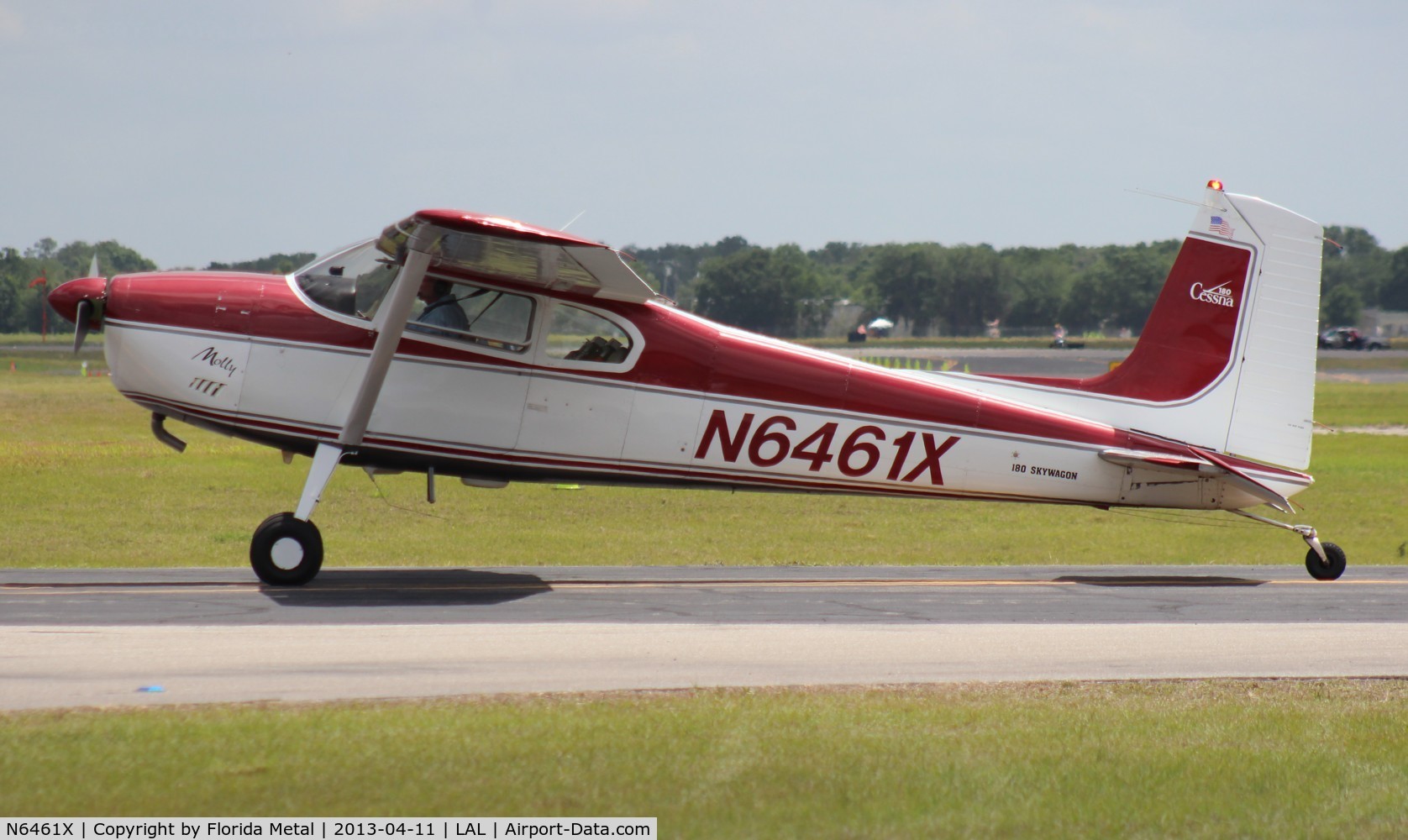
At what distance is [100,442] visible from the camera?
2653 centimetres

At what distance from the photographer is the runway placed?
7.34 metres

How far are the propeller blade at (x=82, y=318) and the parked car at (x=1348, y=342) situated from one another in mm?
90466

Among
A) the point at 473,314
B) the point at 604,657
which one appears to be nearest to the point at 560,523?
the point at 473,314

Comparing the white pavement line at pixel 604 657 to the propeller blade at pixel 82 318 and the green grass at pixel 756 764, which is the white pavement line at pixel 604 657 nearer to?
the green grass at pixel 756 764

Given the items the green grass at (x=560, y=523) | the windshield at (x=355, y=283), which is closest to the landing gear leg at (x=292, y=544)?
the windshield at (x=355, y=283)

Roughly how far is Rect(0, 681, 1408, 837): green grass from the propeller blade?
5.42 meters

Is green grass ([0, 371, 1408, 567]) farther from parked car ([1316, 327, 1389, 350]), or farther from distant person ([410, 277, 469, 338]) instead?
parked car ([1316, 327, 1389, 350])

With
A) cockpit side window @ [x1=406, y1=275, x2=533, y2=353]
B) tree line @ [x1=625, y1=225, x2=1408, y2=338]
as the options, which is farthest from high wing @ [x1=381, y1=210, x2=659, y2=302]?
tree line @ [x1=625, y1=225, x2=1408, y2=338]

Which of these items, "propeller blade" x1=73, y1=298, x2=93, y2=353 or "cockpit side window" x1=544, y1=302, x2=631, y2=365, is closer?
"propeller blade" x1=73, y1=298, x2=93, y2=353

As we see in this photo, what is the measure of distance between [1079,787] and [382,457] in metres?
7.22

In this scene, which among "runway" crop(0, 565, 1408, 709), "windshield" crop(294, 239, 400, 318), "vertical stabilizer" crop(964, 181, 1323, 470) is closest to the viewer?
"runway" crop(0, 565, 1408, 709)

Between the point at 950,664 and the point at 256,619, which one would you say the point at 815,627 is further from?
the point at 256,619

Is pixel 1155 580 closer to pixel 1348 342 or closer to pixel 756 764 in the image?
pixel 756 764

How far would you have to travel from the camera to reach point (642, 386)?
37.4ft
